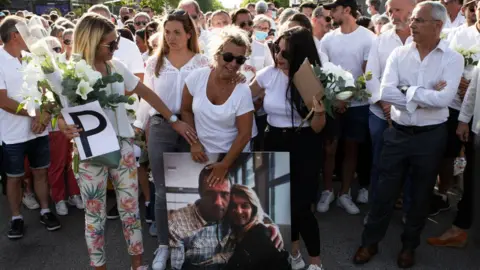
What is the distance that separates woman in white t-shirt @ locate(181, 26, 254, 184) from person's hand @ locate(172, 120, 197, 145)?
0.04m

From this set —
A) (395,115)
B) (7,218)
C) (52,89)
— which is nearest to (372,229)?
(395,115)

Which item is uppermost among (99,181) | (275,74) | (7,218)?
(275,74)

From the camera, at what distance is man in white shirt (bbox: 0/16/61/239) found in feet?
14.0

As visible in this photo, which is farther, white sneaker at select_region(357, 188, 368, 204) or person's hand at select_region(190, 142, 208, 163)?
white sneaker at select_region(357, 188, 368, 204)

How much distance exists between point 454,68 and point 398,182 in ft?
3.25

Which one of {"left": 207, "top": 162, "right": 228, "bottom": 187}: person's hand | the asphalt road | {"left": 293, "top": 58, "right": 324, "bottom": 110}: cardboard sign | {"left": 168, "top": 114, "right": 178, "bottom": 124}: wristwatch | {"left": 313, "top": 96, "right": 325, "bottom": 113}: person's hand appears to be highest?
{"left": 293, "top": 58, "right": 324, "bottom": 110}: cardboard sign

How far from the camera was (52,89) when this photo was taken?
9.75 feet

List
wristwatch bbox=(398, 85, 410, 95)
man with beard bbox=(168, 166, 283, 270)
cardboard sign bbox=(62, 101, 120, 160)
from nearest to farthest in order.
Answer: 1. cardboard sign bbox=(62, 101, 120, 160)
2. man with beard bbox=(168, 166, 283, 270)
3. wristwatch bbox=(398, 85, 410, 95)

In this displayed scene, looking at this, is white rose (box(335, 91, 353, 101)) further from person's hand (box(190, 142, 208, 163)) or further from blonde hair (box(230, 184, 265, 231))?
person's hand (box(190, 142, 208, 163))

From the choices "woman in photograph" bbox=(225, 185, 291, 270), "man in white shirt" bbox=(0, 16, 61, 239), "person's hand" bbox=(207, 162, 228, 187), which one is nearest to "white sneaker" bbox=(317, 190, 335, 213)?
"woman in photograph" bbox=(225, 185, 291, 270)

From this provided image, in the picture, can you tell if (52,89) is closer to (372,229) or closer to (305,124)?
(305,124)

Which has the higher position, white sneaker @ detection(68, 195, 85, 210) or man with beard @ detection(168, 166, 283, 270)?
man with beard @ detection(168, 166, 283, 270)

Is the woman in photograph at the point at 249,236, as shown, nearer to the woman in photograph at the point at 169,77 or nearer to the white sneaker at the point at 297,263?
the white sneaker at the point at 297,263

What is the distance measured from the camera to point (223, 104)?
3238 millimetres
